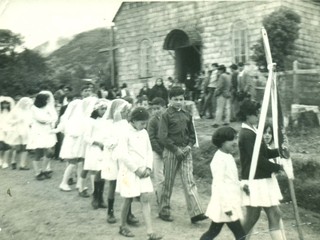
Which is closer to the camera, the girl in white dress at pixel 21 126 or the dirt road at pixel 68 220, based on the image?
the dirt road at pixel 68 220

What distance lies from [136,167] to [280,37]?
278 inches

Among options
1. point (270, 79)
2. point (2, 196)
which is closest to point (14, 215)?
point (2, 196)

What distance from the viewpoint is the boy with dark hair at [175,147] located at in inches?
201

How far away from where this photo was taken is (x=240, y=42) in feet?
43.3

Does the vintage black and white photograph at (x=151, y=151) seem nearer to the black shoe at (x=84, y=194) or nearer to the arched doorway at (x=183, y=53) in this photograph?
the black shoe at (x=84, y=194)

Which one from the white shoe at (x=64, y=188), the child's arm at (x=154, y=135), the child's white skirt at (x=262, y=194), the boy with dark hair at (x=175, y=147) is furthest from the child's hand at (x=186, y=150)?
the white shoe at (x=64, y=188)

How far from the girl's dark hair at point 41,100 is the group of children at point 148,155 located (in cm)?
2

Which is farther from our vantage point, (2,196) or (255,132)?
(2,196)

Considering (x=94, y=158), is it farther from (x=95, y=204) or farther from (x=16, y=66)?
(x=16, y=66)

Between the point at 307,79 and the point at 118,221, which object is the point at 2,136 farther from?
the point at 307,79

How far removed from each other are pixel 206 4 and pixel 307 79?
579 cm

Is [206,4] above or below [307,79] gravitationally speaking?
above

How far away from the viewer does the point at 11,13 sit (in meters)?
4.92

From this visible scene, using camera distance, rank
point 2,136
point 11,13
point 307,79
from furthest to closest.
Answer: point 307,79
point 2,136
point 11,13
